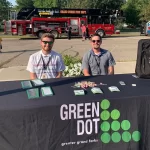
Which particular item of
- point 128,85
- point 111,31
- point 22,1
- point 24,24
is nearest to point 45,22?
point 24,24

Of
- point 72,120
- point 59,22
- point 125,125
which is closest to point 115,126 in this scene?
point 125,125

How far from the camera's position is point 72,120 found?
107 inches

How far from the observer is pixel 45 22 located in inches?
1036

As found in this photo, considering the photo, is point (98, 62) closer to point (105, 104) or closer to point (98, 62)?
point (98, 62)

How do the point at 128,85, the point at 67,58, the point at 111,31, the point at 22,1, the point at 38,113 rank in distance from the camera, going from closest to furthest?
1. the point at 38,113
2. the point at 128,85
3. the point at 67,58
4. the point at 111,31
5. the point at 22,1

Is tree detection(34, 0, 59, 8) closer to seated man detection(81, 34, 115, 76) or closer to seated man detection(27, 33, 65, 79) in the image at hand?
seated man detection(81, 34, 115, 76)

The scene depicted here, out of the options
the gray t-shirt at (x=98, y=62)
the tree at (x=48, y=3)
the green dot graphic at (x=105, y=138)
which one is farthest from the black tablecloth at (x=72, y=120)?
the tree at (x=48, y=3)

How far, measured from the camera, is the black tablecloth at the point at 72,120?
2604 millimetres

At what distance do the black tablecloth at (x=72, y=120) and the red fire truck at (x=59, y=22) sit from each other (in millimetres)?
23904

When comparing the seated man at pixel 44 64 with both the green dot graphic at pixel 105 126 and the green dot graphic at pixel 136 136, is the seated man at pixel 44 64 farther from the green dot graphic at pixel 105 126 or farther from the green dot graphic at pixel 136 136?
the green dot graphic at pixel 136 136

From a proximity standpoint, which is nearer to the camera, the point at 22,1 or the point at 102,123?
the point at 102,123

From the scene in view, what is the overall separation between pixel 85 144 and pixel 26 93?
0.78 m

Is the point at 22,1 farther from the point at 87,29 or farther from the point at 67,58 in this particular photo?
the point at 67,58

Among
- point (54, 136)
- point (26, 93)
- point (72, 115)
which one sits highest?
point (26, 93)
